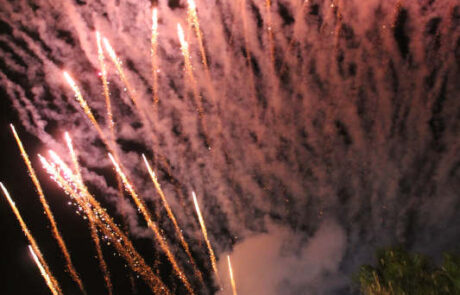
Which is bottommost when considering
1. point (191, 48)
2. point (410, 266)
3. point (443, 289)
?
point (443, 289)

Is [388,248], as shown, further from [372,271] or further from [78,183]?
[78,183]

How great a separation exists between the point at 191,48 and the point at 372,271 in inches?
248

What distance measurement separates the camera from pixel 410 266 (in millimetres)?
8242

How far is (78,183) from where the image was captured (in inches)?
400

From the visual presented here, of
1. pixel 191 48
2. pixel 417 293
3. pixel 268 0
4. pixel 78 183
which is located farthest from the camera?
pixel 78 183

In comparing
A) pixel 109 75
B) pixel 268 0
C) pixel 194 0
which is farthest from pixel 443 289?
pixel 109 75

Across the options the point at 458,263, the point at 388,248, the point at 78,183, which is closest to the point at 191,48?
the point at 78,183

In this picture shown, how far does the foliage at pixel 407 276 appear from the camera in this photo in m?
7.14

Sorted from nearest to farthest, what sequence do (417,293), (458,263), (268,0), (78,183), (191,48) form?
(458,263) < (417,293) < (268,0) < (191,48) < (78,183)

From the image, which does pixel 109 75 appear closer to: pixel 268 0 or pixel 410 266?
pixel 268 0

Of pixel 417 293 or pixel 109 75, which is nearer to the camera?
pixel 417 293

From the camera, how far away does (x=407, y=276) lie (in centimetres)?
819

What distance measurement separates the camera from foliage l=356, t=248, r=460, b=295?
7.14 metres

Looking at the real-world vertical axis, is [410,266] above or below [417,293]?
above
